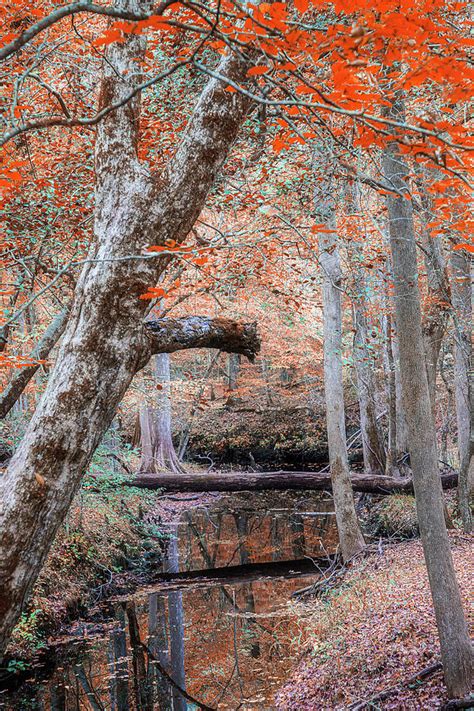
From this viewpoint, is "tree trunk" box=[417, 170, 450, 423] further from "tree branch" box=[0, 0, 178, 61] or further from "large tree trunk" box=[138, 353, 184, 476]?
"large tree trunk" box=[138, 353, 184, 476]

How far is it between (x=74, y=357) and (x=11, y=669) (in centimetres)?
469

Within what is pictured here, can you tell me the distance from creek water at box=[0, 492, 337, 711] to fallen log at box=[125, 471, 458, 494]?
161 centimetres

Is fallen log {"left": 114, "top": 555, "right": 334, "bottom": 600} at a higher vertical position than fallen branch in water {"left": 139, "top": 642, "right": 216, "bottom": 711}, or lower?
higher

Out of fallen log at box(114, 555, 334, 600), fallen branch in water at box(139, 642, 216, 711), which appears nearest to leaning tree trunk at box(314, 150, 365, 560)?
fallen log at box(114, 555, 334, 600)

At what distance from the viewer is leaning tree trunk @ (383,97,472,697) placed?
3912 mm

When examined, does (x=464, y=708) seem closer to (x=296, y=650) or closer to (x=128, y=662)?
(x=296, y=650)

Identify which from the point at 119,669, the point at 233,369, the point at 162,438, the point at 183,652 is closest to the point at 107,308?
the point at 119,669

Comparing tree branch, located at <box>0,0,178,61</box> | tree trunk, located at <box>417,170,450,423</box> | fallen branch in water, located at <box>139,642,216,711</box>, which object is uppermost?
tree trunk, located at <box>417,170,450,423</box>

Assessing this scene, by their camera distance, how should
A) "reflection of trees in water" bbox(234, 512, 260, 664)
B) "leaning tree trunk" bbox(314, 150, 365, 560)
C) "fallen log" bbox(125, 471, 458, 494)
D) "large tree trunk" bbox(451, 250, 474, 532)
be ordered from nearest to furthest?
"reflection of trees in water" bbox(234, 512, 260, 664) → "large tree trunk" bbox(451, 250, 474, 532) → "leaning tree trunk" bbox(314, 150, 365, 560) → "fallen log" bbox(125, 471, 458, 494)

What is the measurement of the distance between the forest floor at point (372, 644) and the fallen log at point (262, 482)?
4.64m

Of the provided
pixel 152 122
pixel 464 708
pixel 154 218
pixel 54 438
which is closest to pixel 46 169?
pixel 152 122

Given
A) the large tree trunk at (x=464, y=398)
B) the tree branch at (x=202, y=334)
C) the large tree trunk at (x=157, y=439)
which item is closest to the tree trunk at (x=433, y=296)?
the large tree trunk at (x=464, y=398)

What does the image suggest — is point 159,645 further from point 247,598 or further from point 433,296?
point 433,296

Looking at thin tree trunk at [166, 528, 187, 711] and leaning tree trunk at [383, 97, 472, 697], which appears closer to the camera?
leaning tree trunk at [383, 97, 472, 697]
